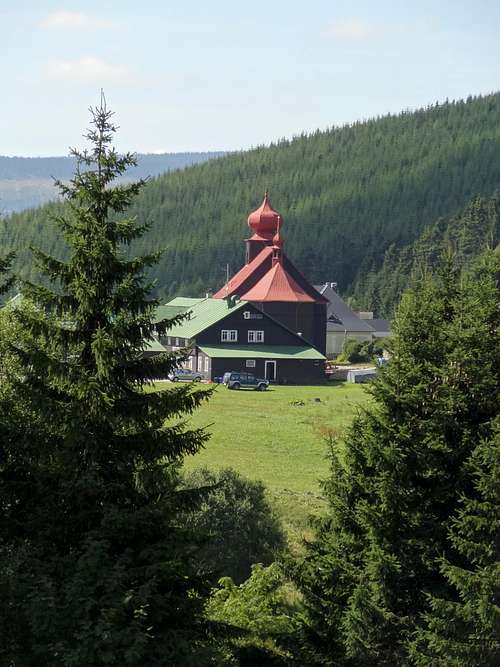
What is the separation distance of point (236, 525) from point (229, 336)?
46.5 meters

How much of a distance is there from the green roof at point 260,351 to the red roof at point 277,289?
856cm

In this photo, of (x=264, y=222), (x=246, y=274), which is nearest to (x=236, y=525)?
(x=246, y=274)

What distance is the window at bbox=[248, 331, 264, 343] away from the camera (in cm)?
7375

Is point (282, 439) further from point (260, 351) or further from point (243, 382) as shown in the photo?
point (260, 351)

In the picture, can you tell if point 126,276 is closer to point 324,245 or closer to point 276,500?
point 276,500

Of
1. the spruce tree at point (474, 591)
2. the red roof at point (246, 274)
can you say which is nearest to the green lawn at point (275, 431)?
the spruce tree at point (474, 591)

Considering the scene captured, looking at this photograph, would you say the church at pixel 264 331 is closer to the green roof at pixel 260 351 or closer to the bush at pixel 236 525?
the green roof at pixel 260 351

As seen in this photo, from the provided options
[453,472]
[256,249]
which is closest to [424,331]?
[453,472]

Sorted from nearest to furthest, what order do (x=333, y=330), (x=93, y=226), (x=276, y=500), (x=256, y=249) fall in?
(x=93, y=226) → (x=276, y=500) → (x=256, y=249) → (x=333, y=330)

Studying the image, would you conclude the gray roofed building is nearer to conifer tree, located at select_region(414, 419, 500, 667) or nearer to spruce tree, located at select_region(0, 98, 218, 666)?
conifer tree, located at select_region(414, 419, 500, 667)

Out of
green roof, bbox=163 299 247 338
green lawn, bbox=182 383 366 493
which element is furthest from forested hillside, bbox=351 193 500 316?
green lawn, bbox=182 383 366 493

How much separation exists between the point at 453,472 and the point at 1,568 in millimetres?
9529

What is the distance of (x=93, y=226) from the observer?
621 inches

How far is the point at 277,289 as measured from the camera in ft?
271
